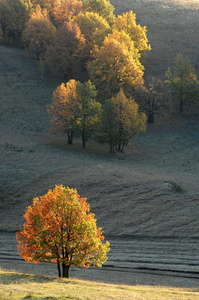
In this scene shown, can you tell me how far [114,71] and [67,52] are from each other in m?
15.6

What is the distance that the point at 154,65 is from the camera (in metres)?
89.6

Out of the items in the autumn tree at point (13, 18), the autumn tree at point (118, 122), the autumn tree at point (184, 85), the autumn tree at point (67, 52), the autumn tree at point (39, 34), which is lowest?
the autumn tree at point (118, 122)

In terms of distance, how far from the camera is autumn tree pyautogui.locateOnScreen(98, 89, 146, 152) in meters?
59.2

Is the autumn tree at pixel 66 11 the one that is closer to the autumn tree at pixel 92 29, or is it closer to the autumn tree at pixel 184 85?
the autumn tree at pixel 92 29

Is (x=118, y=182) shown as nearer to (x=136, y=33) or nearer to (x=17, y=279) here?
(x=17, y=279)

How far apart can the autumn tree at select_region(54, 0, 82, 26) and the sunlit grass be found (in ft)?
298

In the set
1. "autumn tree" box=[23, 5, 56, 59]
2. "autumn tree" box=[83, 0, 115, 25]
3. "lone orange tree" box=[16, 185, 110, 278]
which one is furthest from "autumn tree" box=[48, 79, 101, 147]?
"autumn tree" box=[83, 0, 115, 25]

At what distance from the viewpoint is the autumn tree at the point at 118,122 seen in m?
59.2

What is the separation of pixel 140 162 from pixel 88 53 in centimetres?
3934

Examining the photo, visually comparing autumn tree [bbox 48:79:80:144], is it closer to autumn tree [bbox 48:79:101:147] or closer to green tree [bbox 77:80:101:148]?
autumn tree [bbox 48:79:101:147]

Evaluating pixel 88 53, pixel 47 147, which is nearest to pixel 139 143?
pixel 47 147

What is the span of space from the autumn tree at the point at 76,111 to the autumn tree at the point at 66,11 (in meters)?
48.6

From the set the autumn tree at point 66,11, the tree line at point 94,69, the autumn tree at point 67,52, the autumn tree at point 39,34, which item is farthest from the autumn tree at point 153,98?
the autumn tree at point 66,11

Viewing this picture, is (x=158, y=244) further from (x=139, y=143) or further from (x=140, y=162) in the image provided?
(x=139, y=143)
